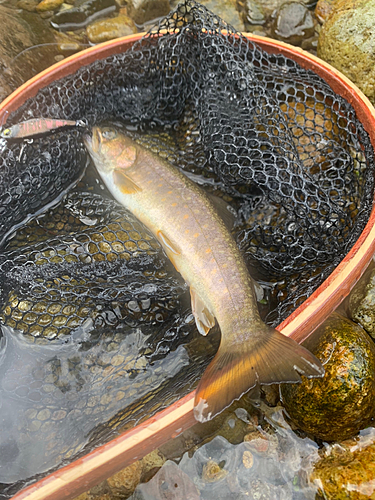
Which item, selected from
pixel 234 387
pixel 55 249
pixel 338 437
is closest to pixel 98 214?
pixel 55 249

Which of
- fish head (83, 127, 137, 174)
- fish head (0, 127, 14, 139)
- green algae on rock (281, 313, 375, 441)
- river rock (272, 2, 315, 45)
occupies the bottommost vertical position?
green algae on rock (281, 313, 375, 441)

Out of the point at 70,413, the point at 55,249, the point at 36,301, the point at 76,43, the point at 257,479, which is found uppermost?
the point at 76,43

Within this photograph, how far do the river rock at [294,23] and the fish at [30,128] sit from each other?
2836 millimetres

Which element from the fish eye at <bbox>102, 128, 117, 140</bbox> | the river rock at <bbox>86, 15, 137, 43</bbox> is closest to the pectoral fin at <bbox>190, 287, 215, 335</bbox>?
the fish eye at <bbox>102, 128, 117, 140</bbox>

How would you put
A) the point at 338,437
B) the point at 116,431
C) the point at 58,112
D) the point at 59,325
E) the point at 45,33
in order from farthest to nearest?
the point at 45,33 → the point at 58,112 → the point at 59,325 → the point at 338,437 → the point at 116,431

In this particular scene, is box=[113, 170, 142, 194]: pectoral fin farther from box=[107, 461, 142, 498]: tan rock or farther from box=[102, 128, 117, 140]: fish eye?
box=[107, 461, 142, 498]: tan rock

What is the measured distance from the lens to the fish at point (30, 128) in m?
2.29

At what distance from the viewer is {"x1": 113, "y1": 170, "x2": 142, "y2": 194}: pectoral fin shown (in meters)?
2.52

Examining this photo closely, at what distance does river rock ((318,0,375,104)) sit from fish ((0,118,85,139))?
248 centimetres

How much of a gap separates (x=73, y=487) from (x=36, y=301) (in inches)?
43.6

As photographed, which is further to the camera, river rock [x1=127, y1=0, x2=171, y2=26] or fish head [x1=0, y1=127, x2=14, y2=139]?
river rock [x1=127, y1=0, x2=171, y2=26]

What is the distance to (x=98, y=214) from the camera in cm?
255

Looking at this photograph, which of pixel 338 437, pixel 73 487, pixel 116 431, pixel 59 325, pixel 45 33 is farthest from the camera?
pixel 45 33

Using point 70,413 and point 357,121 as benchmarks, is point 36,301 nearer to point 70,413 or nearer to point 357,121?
point 70,413
